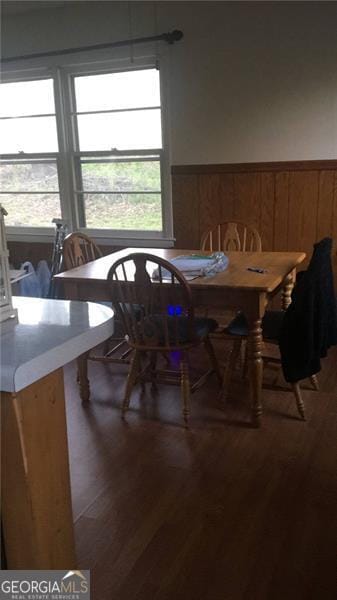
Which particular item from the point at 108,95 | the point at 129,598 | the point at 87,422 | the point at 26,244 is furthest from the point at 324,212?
Result: the point at 129,598

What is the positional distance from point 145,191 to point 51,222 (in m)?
0.94

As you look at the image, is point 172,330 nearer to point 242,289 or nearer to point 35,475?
point 242,289

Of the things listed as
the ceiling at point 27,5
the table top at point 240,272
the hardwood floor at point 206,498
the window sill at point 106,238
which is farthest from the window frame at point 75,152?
the hardwood floor at point 206,498

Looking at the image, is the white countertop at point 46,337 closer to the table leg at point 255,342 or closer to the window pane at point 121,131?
the table leg at point 255,342

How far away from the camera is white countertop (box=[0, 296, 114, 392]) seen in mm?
1057

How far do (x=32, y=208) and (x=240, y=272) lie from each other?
259 cm

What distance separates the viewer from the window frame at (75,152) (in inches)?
156

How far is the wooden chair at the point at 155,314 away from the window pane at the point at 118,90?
182cm

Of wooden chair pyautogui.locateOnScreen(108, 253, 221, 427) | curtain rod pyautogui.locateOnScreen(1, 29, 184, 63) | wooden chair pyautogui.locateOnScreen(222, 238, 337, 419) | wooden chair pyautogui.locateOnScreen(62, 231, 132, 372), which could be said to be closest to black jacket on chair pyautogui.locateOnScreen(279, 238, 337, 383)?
wooden chair pyautogui.locateOnScreen(222, 238, 337, 419)

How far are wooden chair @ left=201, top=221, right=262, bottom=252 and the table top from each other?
0.28m

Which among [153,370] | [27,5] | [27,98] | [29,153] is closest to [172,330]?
[153,370]

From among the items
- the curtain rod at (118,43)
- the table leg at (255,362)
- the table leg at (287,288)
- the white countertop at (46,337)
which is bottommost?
the table leg at (255,362)

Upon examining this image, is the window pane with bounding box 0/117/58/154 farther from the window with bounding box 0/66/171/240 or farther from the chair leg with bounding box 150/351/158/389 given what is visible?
the chair leg with bounding box 150/351/158/389

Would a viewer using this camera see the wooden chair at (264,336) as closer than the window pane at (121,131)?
Yes
